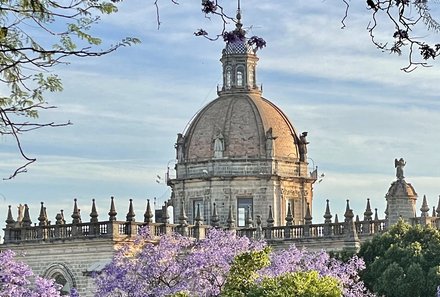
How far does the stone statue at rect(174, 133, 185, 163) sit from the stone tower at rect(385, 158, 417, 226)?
18.1 meters

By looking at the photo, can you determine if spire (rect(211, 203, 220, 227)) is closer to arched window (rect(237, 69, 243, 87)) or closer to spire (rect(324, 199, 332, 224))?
spire (rect(324, 199, 332, 224))

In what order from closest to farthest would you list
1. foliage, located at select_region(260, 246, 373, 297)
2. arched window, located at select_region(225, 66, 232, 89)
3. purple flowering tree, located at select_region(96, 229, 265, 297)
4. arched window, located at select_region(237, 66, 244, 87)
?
purple flowering tree, located at select_region(96, 229, 265, 297), foliage, located at select_region(260, 246, 373, 297), arched window, located at select_region(225, 66, 232, 89), arched window, located at select_region(237, 66, 244, 87)

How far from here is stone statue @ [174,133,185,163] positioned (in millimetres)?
78938

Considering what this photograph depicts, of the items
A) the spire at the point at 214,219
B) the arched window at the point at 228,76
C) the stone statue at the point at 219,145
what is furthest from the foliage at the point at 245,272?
the arched window at the point at 228,76

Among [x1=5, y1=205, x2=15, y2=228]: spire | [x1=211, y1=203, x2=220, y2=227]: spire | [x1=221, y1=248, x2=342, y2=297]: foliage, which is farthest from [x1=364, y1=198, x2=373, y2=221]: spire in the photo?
[x1=221, y1=248, x2=342, y2=297]: foliage

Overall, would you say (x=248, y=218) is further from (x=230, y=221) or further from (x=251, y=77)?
(x=251, y=77)

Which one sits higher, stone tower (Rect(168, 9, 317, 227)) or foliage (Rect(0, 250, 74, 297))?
stone tower (Rect(168, 9, 317, 227))

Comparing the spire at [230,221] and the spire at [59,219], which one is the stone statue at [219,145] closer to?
the spire at [230,221]

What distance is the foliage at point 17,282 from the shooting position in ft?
166

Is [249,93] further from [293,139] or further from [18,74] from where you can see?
[18,74]

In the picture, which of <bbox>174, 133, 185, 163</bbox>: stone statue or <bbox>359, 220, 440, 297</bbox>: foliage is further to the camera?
<bbox>174, 133, 185, 163</bbox>: stone statue

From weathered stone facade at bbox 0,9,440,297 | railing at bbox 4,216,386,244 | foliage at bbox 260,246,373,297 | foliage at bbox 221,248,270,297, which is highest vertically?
weathered stone facade at bbox 0,9,440,297

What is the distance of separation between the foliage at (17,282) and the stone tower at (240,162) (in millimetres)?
22262

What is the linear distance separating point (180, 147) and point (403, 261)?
27208 millimetres
